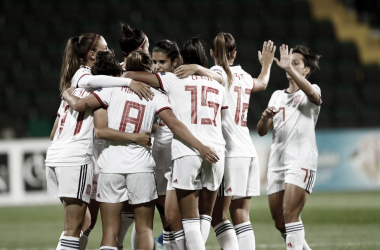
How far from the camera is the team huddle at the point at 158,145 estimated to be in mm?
4453

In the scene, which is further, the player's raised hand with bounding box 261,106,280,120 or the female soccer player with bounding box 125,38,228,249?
the player's raised hand with bounding box 261,106,280,120

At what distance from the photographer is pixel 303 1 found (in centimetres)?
1977

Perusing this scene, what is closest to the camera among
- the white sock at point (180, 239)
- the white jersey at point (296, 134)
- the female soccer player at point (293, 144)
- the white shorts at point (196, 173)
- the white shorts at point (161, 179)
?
the white shorts at point (196, 173)

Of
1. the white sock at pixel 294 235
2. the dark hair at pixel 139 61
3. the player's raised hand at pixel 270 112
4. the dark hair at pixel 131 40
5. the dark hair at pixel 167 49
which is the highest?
the dark hair at pixel 131 40

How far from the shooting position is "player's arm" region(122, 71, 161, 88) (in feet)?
15.0

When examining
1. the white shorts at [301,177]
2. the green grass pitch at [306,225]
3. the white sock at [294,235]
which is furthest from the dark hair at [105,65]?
the green grass pitch at [306,225]

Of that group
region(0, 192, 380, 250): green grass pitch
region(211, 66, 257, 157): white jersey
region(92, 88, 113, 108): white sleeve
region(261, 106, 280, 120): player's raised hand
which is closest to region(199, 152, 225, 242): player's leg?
region(211, 66, 257, 157): white jersey

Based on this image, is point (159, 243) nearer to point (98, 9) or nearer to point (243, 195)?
point (243, 195)

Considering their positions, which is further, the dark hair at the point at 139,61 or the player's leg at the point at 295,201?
the player's leg at the point at 295,201

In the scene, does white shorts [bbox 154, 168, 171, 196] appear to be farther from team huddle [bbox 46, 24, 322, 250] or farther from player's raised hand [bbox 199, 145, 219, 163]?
player's raised hand [bbox 199, 145, 219, 163]

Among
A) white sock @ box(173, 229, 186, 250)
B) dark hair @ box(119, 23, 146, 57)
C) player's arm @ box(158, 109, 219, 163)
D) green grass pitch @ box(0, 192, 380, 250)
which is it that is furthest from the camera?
green grass pitch @ box(0, 192, 380, 250)

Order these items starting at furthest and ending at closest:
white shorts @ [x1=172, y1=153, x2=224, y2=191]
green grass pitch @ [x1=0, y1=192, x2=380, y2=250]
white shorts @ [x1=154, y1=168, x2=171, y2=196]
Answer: green grass pitch @ [x1=0, y1=192, x2=380, y2=250] < white shorts @ [x1=154, y1=168, x2=171, y2=196] < white shorts @ [x1=172, y1=153, x2=224, y2=191]

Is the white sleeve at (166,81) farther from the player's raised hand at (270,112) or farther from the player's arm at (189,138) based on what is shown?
the player's raised hand at (270,112)

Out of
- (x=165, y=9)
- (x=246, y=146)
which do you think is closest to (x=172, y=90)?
(x=246, y=146)
